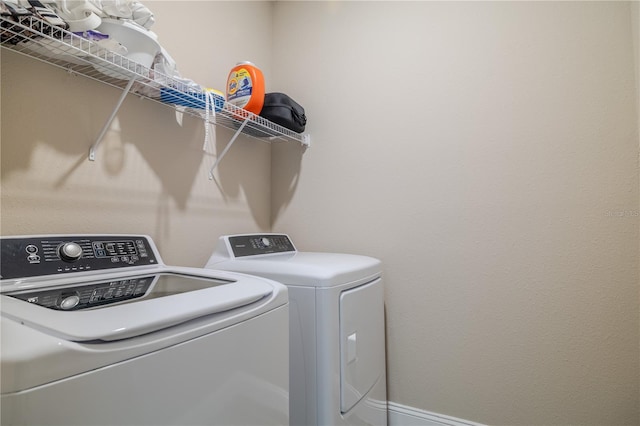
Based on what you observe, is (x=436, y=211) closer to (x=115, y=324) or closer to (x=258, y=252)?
(x=258, y=252)

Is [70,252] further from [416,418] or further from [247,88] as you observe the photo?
[416,418]

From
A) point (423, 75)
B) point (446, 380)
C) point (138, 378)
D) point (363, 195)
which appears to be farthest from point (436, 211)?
point (138, 378)

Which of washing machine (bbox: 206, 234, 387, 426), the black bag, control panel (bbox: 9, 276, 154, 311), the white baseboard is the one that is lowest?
the white baseboard

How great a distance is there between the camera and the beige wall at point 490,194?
149 cm

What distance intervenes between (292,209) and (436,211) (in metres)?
0.93

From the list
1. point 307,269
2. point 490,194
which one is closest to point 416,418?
point 307,269

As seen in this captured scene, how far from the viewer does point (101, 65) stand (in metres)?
1.18

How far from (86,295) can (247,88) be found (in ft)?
4.11

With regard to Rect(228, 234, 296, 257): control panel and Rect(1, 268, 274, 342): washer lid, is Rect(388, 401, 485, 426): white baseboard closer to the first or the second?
Rect(228, 234, 296, 257): control panel

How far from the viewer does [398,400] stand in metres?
1.90

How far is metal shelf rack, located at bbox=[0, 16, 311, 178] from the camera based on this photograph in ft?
3.24

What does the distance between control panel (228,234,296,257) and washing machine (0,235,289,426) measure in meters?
0.46

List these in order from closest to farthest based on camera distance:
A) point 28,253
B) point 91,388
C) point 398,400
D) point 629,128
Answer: point 91,388 < point 28,253 < point 629,128 < point 398,400

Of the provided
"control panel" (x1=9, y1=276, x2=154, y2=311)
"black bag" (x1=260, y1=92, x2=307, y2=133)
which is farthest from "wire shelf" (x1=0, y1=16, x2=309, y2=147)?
"control panel" (x1=9, y1=276, x2=154, y2=311)
